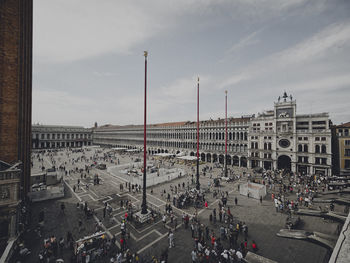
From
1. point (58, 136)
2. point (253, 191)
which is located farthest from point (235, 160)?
point (58, 136)

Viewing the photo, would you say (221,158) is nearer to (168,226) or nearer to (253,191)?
(253,191)

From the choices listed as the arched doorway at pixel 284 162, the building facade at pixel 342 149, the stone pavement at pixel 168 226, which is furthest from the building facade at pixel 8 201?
the building facade at pixel 342 149

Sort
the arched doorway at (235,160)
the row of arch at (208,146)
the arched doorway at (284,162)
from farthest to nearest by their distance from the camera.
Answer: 1. the arched doorway at (235,160)
2. the row of arch at (208,146)
3. the arched doorway at (284,162)

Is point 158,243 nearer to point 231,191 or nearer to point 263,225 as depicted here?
point 263,225

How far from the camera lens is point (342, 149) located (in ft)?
121

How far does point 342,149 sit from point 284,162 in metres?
11.9

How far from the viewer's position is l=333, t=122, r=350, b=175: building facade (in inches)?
1419

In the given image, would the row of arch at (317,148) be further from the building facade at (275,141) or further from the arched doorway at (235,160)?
the arched doorway at (235,160)

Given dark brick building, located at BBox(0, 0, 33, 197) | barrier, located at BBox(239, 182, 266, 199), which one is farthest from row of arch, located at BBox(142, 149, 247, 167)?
dark brick building, located at BBox(0, 0, 33, 197)

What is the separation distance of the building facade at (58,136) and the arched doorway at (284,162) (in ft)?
376

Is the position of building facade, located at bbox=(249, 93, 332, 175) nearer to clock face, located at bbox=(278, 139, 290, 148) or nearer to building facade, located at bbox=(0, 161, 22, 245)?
clock face, located at bbox=(278, 139, 290, 148)

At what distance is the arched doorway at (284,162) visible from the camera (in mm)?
41125

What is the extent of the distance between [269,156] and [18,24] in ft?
174

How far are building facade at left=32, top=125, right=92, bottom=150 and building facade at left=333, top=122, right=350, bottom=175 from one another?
415ft
